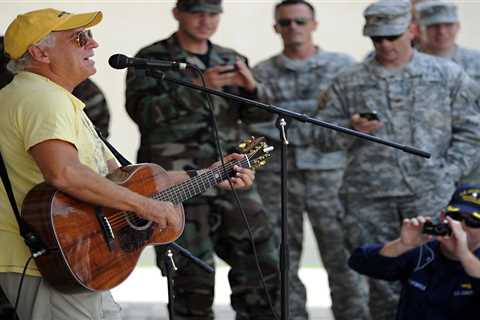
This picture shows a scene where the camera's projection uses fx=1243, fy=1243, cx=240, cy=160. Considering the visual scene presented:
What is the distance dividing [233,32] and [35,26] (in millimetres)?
4880

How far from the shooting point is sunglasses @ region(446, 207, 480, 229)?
573 centimetres

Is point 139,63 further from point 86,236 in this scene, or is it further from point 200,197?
point 200,197

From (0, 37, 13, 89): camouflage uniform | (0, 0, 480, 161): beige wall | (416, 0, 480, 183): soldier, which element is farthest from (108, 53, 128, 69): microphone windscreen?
(0, 0, 480, 161): beige wall

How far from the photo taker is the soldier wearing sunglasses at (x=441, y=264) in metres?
5.62

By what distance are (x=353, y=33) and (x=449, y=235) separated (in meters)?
3.92

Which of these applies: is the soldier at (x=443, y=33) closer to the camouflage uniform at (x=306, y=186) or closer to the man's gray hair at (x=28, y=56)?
the camouflage uniform at (x=306, y=186)

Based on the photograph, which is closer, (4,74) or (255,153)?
(255,153)

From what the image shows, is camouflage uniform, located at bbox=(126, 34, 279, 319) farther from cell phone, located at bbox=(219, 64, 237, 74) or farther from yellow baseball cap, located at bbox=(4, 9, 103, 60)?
yellow baseball cap, located at bbox=(4, 9, 103, 60)

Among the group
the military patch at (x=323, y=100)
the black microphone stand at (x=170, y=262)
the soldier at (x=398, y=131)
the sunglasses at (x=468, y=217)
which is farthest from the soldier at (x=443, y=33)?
the black microphone stand at (x=170, y=262)

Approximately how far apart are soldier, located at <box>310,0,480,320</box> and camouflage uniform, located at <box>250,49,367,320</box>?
412 millimetres

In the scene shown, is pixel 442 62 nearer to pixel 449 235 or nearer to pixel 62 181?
pixel 449 235

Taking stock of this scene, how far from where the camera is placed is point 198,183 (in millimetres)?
4941

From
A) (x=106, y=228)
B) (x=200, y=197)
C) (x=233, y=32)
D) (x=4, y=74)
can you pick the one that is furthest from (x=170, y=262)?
(x=233, y=32)

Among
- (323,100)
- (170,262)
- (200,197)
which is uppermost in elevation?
(170,262)
